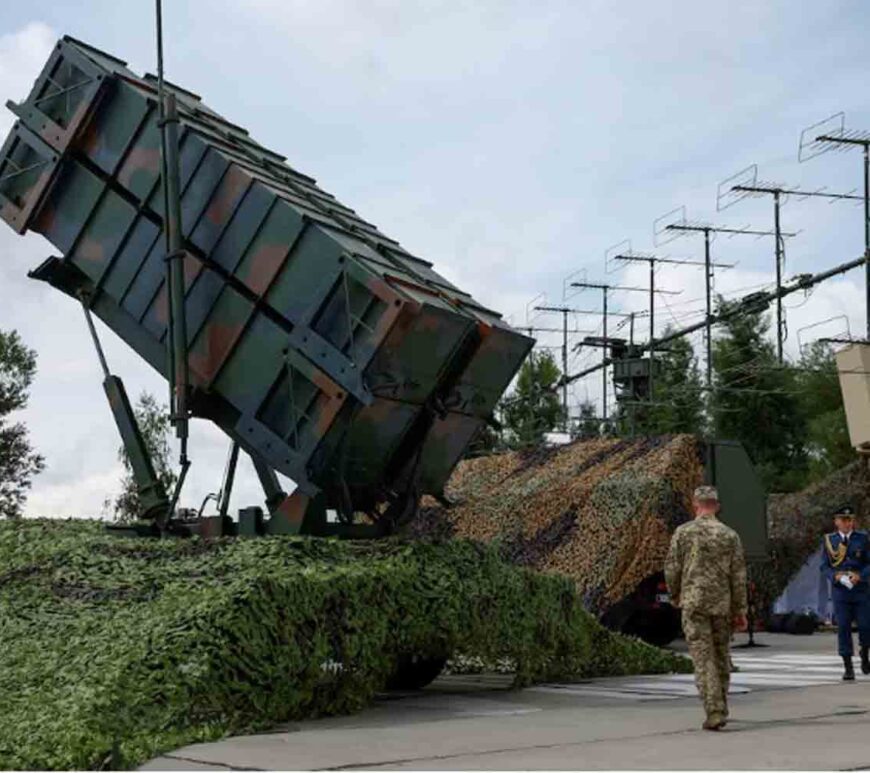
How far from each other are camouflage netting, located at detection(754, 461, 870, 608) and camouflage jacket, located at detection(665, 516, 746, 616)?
14.5 m

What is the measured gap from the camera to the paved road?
318 inches

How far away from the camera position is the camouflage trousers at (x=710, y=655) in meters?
9.41

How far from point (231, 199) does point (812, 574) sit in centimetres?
1761

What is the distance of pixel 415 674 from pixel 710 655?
13.5 ft

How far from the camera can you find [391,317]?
1120 cm

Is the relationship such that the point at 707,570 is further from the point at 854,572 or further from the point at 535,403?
the point at 535,403

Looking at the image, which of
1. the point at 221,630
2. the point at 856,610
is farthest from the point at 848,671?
the point at 221,630

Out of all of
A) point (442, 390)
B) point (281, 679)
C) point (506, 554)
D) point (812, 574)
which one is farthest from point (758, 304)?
point (281, 679)

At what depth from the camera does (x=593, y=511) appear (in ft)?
63.6

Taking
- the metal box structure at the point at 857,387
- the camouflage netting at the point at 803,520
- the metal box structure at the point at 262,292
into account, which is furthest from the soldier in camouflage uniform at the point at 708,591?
the metal box structure at the point at 857,387

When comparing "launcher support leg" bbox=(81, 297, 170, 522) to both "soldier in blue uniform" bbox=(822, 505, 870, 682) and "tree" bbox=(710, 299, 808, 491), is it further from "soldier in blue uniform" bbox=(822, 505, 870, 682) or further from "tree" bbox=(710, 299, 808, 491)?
"tree" bbox=(710, 299, 808, 491)

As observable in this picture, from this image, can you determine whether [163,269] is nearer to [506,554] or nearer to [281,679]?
[281,679]

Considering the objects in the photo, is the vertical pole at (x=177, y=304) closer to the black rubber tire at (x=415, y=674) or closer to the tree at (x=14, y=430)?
the black rubber tire at (x=415, y=674)

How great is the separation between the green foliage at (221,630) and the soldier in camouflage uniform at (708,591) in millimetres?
2031
